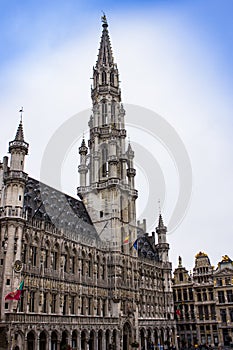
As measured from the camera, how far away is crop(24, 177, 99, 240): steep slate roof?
5359cm

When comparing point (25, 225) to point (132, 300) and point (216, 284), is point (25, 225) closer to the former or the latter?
point (132, 300)

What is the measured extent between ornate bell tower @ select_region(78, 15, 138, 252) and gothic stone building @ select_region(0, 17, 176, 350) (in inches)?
8.6

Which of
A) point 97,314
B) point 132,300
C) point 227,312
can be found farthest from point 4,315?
point 227,312

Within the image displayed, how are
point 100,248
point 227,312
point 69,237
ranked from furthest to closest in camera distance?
point 227,312 < point 100,248 < point 69,237

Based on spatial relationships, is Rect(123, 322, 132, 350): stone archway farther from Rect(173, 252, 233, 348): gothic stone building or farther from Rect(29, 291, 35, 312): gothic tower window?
Rect(173, 252, 233, 348): gothic stone building

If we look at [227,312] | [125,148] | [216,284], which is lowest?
[227,312]

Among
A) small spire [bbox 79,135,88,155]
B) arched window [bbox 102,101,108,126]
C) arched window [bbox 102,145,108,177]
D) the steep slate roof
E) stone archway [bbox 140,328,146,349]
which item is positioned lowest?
stone archway [bbox 140,328,146,349]

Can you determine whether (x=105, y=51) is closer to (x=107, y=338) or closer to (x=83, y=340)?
(x=107, y=338)

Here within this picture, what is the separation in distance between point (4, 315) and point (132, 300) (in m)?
29.8

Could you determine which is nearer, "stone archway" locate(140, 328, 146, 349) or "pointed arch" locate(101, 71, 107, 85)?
"stone archway" locate(140, 328, 146, 349)

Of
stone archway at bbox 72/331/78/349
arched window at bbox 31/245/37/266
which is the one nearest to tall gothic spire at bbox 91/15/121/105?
arched window at bbox 31/245/37/266

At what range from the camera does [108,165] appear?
236 ft

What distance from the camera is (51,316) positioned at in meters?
47.5

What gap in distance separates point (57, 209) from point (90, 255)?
8994mm
